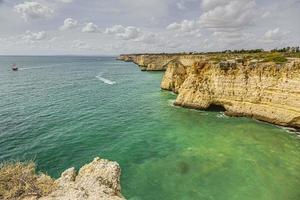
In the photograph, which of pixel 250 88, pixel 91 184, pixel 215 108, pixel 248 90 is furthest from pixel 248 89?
pixel 91 184

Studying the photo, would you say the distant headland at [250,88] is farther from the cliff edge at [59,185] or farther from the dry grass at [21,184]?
the dry grass at [21,184]

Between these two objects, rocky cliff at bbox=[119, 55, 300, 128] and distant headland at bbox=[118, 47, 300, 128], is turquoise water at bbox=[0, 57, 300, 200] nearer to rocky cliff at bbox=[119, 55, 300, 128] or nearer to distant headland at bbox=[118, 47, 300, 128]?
rocky cliff at bbox=[119, 55, 300, 128]

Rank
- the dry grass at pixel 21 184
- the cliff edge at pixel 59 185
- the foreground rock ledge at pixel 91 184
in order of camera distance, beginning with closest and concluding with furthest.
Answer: the dry grass at pixel 21 184 < the cliff edge at pixel 59 185 < the foreground rock ledge at pixel 91 184

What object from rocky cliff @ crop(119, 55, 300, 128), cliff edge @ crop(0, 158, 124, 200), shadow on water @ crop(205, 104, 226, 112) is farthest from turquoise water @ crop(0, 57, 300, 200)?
cliff edge @ crop(0, 158, 124, 200)

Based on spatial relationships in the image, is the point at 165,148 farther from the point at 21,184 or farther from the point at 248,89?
the point at 248,89

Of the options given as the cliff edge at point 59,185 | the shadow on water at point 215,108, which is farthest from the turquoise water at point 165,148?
the cliff edge at point 59,185

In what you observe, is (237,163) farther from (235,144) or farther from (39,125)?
(39,125)

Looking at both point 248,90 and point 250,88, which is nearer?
point 250,88
